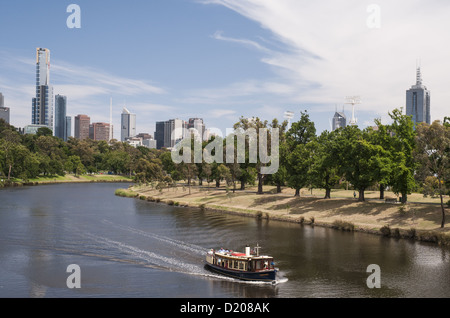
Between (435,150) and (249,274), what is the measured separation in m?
→ 42.5

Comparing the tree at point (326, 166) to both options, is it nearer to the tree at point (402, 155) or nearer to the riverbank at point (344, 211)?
the riverbank at point (344, 211)

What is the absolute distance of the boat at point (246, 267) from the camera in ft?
138

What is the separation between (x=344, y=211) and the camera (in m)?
79.0

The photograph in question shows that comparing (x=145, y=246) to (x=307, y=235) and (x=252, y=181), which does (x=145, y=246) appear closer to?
(x=307, y=235)

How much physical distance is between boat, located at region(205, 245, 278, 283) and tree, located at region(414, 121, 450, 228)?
3598 cm

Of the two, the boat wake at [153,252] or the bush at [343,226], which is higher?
the bush at [343,226]

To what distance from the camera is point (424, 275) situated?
4350 cm

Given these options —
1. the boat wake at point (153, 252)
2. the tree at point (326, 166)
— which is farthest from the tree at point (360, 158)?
the boat wake at point (153, 252)

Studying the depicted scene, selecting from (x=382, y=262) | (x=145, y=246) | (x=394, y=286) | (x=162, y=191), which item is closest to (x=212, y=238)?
(x=145, y=246)

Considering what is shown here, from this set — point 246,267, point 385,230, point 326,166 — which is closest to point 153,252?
point 246,267

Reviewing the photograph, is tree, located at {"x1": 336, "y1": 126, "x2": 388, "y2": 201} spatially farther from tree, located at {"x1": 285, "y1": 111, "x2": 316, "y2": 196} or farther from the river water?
the river water

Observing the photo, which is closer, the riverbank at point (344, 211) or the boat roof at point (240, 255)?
the boat roof at point (240, 255)

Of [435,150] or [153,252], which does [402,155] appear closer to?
[435,150]

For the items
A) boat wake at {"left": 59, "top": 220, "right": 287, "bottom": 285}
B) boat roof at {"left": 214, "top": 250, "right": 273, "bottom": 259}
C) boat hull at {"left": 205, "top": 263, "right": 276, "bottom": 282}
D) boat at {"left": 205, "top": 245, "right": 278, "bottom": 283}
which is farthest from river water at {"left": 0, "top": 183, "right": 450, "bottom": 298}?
boat roof at {"left": 214, "top": 250, "right": 273, "bottom": 259}
